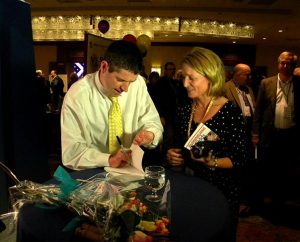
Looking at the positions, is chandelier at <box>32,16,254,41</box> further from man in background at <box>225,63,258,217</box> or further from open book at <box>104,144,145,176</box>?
open book at <box>104,144,145,176</box>

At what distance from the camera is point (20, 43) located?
2916mm

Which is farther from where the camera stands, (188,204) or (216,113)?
(216,113)

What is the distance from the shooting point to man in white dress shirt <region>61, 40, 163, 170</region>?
181cm

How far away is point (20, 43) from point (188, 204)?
7.22 feet

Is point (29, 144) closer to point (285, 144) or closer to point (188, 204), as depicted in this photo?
point (188, 204)

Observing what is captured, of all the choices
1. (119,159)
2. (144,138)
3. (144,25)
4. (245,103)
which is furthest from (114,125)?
(144,25)

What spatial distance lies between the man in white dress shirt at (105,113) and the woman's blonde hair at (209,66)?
0.30m

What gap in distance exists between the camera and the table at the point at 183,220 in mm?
1163

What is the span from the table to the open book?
0.23 m

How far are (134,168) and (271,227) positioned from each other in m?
2.05

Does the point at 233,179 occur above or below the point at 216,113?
below

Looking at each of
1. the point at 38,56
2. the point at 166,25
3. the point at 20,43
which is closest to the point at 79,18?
the point at 166,25

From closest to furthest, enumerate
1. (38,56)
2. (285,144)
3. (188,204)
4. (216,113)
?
(188,204)
(216,113)
(285,144)
(38,56)

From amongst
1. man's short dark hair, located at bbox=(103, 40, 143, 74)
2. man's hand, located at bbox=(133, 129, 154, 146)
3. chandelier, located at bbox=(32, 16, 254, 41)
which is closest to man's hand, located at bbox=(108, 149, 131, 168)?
man's hand, located at bbox=(133, 129, 154, 146)
